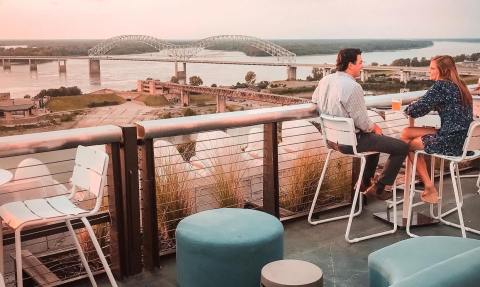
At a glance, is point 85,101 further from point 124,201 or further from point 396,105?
point 124,201

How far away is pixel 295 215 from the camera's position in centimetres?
443

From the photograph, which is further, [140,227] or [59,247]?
[59,247]

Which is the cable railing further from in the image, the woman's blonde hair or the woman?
the woman's blonde hair

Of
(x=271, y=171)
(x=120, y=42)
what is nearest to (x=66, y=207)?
(x=271, y=171)

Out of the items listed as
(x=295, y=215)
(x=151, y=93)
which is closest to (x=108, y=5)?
(x=151, y=93)

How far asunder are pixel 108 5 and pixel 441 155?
33196 mm

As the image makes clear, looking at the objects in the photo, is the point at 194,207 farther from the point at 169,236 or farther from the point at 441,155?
the point at 441,155

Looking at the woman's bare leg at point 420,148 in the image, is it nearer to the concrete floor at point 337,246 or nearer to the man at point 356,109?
the man at point 356,109

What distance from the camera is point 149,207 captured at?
3.44 m

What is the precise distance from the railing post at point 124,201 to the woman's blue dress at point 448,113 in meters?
1.90

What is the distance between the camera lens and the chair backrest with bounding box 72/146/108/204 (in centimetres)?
261

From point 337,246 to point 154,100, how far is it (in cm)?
3591

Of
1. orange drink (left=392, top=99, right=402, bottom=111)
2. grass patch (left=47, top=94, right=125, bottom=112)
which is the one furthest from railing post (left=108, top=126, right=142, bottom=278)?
grass patch (left=47, top=94, right=125, bottom=112)

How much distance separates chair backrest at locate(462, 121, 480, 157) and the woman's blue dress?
0.13 metres
